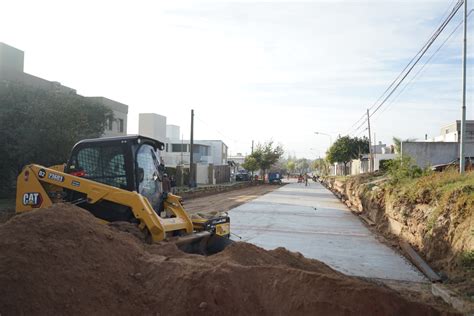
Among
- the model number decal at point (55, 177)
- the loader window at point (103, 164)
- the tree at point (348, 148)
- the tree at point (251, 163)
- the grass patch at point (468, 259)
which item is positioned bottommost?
the grass patch at point (468, 259)

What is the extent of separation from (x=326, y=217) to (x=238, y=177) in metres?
51.1

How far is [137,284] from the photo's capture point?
16.8 ft

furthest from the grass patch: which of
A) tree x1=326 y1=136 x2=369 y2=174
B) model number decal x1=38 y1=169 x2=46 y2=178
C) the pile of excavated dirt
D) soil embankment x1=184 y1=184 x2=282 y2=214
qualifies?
tree x1=326 y1=136 x2=369 y2=174

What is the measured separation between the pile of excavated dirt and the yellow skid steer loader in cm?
157

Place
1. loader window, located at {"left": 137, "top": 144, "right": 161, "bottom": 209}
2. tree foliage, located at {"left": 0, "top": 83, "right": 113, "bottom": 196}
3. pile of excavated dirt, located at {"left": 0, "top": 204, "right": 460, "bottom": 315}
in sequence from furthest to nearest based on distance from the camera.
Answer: tree foliage, located at {"left": 0, "top": 83, "right": 113, "bottom": 196}
loader window, located at {"left": 137, "top": 144, "right": 161, "bottom": 209}
pile of excavated dirt, located at {"left": 0, "top": 204, "right": 460, "bottom": 315}

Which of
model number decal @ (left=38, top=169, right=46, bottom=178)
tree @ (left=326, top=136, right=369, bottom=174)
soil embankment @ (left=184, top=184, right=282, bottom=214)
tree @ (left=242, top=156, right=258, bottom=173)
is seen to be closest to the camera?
model number decal @ (left=38, top=169, right=46, bottom=178)

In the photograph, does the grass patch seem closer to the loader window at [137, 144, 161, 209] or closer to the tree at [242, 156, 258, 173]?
the loader window at [137, 144, 161, 209]

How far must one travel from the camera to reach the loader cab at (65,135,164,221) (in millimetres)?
7500

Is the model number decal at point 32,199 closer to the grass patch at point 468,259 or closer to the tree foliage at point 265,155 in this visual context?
the grass patch at point 468,259

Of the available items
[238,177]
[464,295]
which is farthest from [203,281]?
[238,177]

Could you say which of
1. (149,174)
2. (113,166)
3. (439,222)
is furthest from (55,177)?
(439,222)

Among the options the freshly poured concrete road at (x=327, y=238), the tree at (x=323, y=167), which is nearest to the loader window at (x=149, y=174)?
the freshly poured concrete road at (x=327, y=238)

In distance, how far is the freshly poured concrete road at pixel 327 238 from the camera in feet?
32.7

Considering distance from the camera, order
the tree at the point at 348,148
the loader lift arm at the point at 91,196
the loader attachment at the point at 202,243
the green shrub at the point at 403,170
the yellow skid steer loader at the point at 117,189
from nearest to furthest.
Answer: the loader lift arm at the point at 91,196 → the yellow skid steer loader at the point at 117,189 → the loader attachment at the point at 202,243 → the green shrub at the point at 403,170 → the tree at the point at 348,148
